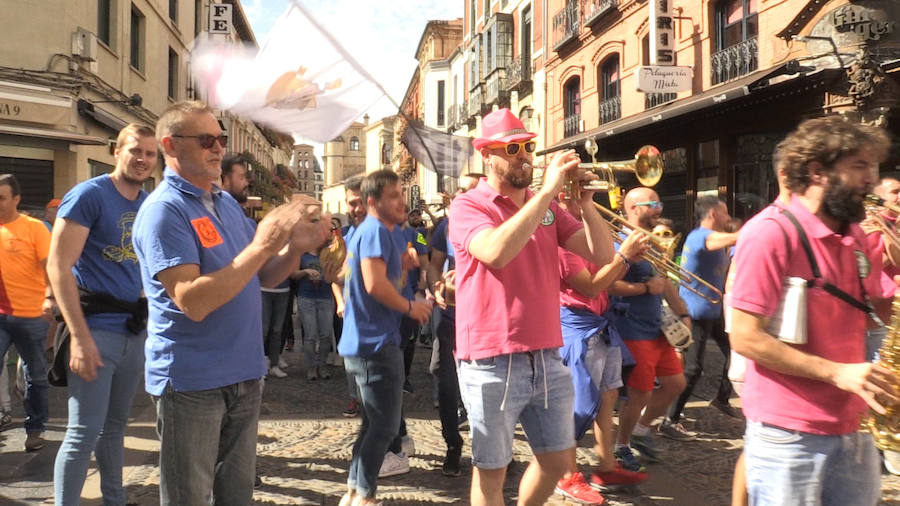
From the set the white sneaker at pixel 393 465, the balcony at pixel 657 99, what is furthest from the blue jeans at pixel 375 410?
the balcony at pixel 657 99

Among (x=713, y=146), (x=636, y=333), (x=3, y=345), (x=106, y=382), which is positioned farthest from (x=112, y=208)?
(x=713, y=146)

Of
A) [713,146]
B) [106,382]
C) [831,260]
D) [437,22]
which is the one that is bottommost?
[106,382]

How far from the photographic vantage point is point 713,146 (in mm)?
14211

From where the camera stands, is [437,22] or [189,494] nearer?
[189,494]

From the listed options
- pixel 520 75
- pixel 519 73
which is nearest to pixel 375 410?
pixel 520 75

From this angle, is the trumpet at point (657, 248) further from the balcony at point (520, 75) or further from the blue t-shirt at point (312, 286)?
the balcony at point (520, 75)

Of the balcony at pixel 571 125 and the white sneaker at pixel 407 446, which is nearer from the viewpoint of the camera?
the white sneaker at pixel 407 446

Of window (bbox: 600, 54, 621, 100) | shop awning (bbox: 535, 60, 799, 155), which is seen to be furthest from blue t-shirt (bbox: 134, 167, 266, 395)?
window (bbox: 600, 54, 621, 100)

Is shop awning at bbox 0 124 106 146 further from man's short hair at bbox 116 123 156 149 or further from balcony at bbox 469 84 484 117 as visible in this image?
balcony at bbox 469 84 484 117

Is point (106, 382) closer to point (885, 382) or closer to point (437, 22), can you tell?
point (885, 382)

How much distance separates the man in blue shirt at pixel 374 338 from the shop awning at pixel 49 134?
35.8 feet

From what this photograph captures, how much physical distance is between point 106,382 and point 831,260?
3.07m

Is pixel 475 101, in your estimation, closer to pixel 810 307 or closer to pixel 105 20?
pixel 105 20

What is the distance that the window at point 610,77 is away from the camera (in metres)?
18.5
